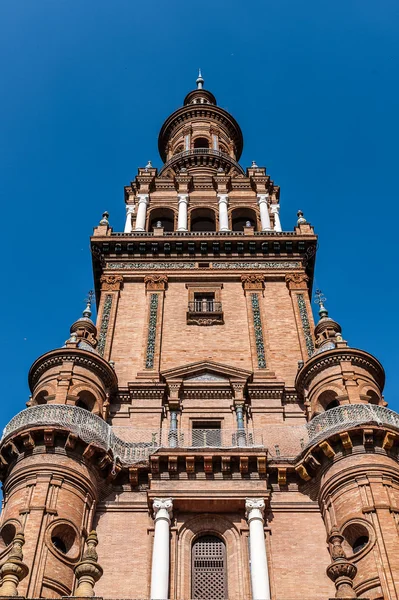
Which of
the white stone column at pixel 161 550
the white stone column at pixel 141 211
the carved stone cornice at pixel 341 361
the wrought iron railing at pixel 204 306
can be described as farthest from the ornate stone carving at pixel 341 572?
the white stone column at pixel 141 211

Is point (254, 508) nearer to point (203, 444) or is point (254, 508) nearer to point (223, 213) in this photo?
point (203, 444)

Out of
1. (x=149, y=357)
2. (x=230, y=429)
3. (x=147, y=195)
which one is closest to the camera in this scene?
(x=230, y=429)

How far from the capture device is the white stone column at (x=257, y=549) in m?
18.3

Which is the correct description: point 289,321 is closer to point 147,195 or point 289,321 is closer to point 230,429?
point 230,429

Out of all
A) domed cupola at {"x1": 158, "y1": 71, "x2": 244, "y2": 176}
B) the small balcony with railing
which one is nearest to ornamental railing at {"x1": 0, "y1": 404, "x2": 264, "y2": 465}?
the small balcony with railing

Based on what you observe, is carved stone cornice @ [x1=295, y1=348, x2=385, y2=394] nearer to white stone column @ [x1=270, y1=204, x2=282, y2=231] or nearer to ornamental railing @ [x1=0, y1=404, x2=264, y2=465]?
ornamental railing @ [x1=0, y1=404, x2=264, y2=465]

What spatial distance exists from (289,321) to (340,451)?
26.4 ft

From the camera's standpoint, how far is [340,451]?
67.2 ft

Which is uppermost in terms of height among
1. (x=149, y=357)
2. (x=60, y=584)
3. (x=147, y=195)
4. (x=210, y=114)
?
(x=210, y=114)

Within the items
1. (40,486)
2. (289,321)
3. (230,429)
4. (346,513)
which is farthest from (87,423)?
(289,321)

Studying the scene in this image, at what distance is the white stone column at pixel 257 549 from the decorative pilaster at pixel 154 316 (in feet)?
22.0

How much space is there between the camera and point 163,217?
118 ft

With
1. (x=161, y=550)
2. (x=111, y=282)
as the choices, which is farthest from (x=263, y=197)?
(x=161, y=550)

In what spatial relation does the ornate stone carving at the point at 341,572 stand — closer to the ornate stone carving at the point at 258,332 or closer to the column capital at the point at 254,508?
the column capital at the point at 254,508
